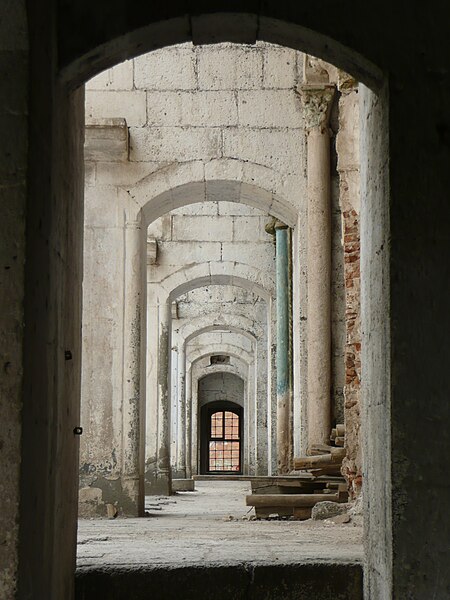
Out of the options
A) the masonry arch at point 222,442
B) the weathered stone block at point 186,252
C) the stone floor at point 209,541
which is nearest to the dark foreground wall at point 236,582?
the stone floor at point 209,541

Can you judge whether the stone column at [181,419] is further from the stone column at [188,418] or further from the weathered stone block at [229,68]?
the weathered stone block at [229,68]

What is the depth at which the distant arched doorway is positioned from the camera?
4203 centimetres

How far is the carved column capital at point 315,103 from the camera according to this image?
1097 centimetres

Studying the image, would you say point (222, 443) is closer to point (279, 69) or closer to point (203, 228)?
point (203, 228)

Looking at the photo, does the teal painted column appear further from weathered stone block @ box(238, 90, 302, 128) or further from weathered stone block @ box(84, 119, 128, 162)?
weathered stone block @ box(84, 119, 128, 162)

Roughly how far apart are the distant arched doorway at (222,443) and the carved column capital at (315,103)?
102 feet

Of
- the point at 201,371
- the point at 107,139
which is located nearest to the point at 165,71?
the point at 107,139

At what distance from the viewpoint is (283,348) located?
1473cm

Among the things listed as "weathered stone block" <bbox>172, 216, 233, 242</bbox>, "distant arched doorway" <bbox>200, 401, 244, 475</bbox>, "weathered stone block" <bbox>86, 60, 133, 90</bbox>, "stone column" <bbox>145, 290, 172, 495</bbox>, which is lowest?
"distant arched doorway" <bbox>200, 401, 244, 475</bbox>

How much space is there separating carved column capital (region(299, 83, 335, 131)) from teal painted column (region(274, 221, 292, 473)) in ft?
9.46

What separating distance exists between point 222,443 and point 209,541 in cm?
3609

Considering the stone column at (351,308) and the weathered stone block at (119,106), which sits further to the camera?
the weathered stone block at (119,106)

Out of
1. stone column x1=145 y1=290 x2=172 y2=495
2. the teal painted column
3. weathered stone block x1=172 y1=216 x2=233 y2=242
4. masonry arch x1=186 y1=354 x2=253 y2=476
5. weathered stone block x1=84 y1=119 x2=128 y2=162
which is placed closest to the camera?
weathered stone block x1=84 y1=119 x2=128 y2=162

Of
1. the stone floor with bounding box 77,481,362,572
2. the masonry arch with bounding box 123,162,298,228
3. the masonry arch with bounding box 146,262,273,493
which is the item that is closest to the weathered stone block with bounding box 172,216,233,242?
the masonry arch with bounding box 146,262,273,493
